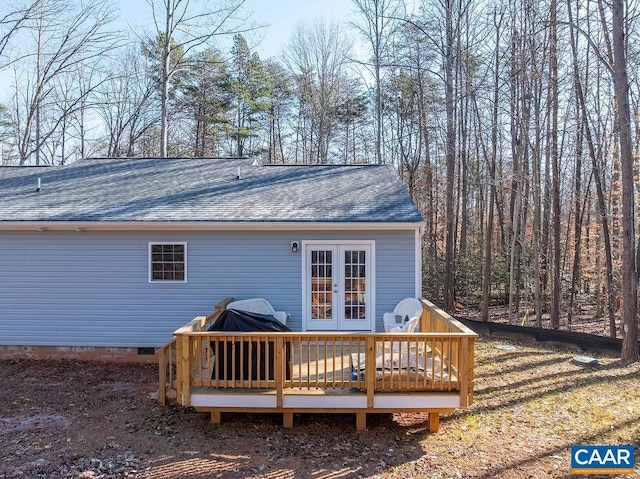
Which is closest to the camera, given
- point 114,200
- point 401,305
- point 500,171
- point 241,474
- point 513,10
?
point 241,474

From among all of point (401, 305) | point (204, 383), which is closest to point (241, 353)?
point (204, 383)

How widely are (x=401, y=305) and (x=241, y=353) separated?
3347 mm

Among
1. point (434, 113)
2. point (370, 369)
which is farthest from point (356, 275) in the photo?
point (434, 113)

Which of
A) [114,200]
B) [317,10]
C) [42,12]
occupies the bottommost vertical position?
[114,200]

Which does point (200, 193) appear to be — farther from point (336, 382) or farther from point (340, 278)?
point (336, 382)

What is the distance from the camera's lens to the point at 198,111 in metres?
20.0

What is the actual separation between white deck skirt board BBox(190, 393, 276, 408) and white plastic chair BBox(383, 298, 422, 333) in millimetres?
2832

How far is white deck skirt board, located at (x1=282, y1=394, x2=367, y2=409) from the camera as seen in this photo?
480cm

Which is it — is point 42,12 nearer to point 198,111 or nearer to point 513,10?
point 198,111

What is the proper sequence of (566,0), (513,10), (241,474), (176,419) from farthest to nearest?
(513,10), (566,0), (176,419), (241,474)

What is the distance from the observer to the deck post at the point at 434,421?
194 inches

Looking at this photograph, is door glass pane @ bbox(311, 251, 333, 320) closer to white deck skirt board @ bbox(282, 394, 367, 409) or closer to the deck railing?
the deck railing

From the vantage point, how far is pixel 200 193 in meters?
8.85

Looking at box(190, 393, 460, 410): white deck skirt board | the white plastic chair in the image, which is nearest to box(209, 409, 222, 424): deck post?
box(190, 393, 460, 410): white deck skirt board
